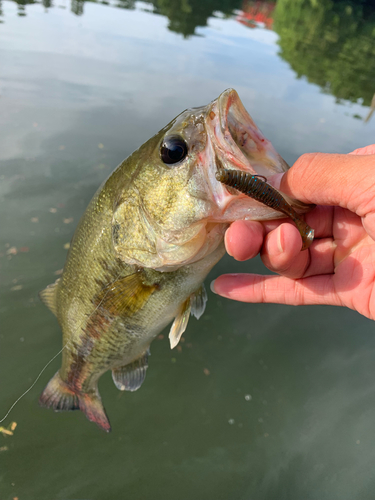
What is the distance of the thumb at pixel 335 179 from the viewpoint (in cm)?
150

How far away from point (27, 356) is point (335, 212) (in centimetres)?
314

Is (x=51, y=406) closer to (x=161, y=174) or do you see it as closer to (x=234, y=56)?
(x=161, y=174)

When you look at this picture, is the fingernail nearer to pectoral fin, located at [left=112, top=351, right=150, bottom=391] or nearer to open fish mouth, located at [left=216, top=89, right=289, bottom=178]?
open fish mouth, located at [left=216, top=89, right=289, bottom=178]

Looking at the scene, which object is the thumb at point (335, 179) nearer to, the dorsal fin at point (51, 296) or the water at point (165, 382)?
the dorsal fin at point (51, 296)

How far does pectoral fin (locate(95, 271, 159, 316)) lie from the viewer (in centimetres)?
Answer: 195

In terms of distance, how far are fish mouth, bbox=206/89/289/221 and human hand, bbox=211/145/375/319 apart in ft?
0.27

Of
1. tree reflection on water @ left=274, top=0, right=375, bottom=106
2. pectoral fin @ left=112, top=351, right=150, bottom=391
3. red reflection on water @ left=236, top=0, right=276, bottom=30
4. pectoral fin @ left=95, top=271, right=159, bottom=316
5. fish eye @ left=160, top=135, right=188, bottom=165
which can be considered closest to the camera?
fish eye @ left=160, top=135, right=188, bottom=165

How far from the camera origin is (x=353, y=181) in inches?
Result: 59.9

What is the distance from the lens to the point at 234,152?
139cm

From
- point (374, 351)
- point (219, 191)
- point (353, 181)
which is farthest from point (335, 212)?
point (374, 351)

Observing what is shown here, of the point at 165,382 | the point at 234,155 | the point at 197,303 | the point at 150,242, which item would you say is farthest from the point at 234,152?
the point at 165,382

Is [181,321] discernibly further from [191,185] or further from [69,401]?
[69,401]

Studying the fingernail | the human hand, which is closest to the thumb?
the human hand

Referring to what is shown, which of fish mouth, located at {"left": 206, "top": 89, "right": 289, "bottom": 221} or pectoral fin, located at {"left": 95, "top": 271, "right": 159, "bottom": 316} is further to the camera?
pectoral fin, located at {"left": 95, "top": 271, "right": 159, "bottom": 316}
